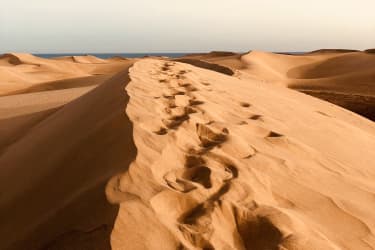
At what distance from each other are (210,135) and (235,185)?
33.9 inches

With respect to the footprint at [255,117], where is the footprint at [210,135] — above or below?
above

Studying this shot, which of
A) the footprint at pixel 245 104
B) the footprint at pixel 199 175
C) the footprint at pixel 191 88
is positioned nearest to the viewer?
the footprint at pixel 199 175

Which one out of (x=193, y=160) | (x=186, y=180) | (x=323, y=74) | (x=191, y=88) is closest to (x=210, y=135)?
(x=193, y=160)

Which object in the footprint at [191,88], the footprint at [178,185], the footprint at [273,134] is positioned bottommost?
the footprint at [191,88]

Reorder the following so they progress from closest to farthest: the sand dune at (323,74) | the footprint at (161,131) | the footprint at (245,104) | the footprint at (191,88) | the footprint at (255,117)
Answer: the footprint at (161,131) → the footprint at (255,117) → the footprint at (245,104) → the footprint at (191,88) → the sand dune at (323,74)

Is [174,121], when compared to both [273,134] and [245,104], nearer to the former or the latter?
[273,134]

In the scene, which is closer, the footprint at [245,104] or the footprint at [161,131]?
the footprint at [161,131]

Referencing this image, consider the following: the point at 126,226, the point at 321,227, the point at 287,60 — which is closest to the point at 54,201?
the point at 126,226

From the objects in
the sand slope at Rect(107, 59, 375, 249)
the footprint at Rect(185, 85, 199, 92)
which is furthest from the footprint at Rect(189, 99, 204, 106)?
the footprint at Rect(185, 85, 199, 92)

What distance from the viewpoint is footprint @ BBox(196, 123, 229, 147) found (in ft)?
9.38

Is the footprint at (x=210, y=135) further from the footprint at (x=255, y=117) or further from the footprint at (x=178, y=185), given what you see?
the footprint at (x=255, y=117)

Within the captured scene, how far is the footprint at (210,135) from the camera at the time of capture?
113 inches

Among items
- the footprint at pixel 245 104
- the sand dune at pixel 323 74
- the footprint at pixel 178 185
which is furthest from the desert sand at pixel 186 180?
the sand dune at pixel 323 74

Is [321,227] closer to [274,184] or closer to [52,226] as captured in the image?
[274,184]
